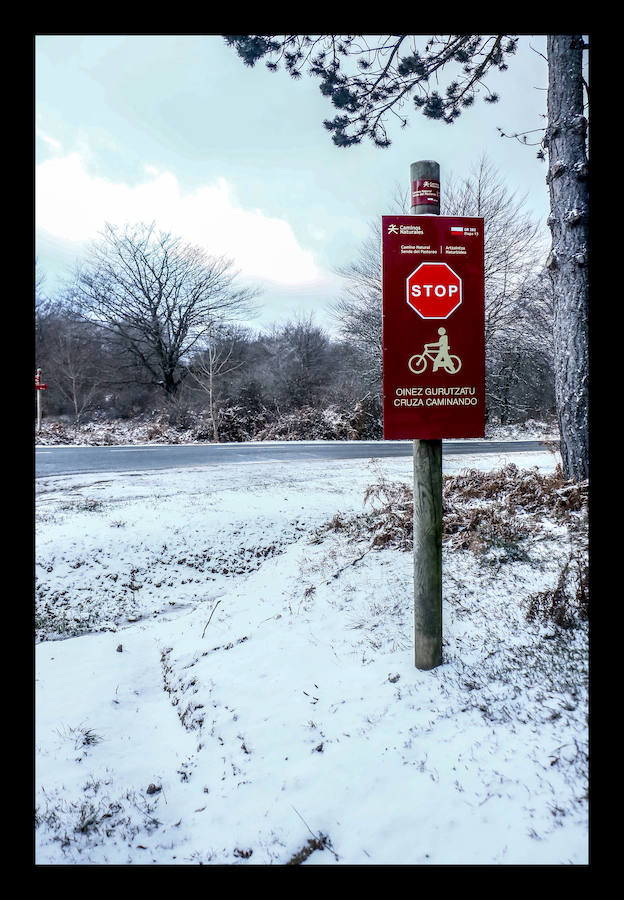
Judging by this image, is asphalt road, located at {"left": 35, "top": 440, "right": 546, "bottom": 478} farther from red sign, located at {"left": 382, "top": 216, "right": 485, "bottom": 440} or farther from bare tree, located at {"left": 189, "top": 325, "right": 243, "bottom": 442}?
red sign, located at {"left": 382, "top": 216, "right": 485, "bottom": 440}

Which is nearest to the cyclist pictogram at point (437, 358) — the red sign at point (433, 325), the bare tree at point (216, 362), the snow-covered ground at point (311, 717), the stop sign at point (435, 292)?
the red sign at point (433, 325)

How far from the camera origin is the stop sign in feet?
8.57

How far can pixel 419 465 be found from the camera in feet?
9.34

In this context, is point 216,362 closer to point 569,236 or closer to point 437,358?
point 569,236

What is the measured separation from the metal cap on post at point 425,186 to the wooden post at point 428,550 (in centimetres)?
3

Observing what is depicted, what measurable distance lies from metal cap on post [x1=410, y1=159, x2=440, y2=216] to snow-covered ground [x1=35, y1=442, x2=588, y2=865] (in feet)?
9.70

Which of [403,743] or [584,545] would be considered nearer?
[403,743]

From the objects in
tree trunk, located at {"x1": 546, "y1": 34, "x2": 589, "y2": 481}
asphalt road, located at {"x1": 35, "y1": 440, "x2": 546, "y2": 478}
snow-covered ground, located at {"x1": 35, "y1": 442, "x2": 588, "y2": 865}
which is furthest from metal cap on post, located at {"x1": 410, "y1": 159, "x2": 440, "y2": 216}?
asphalt road, located at {"x1": 35, "y1": 440, "x2": 546, "y2": 478}

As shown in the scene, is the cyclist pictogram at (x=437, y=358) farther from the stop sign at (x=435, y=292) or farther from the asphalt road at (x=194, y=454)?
the asphalt road at (x=194, y=454)

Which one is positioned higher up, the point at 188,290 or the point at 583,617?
the point at 188,290

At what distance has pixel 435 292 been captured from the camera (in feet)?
8.61

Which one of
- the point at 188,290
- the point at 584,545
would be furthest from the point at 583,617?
the point at 188,290
